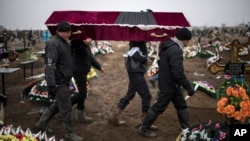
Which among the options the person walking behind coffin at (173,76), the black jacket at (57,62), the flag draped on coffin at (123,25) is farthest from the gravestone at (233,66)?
the black jacket at (57,62)

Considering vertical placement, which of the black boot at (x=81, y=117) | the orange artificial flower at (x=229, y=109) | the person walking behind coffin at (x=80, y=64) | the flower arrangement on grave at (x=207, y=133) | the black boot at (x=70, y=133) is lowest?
the black boot at (x=81, y=117)

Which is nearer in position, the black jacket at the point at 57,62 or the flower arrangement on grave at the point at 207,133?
the flower arrangement on grave at the point at 207,133

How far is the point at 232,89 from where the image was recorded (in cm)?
515

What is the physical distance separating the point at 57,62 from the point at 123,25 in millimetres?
1559

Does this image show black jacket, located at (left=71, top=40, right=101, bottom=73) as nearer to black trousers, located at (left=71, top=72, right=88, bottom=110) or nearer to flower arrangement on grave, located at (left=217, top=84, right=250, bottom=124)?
black trousers, located at (left=71, top=72, right=88, bottom=110)

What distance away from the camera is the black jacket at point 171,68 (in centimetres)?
527

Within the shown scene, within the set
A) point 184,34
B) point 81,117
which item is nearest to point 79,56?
point 81,117

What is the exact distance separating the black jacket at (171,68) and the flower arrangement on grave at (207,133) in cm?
80

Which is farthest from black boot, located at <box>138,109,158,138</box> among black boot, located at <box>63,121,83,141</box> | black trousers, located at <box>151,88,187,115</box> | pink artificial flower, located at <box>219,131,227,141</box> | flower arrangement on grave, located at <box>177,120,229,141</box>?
pink artificial flower, located at <box>219,131,227,141</box>

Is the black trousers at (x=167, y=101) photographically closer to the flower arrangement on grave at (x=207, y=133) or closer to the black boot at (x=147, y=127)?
the black boot at (x=147, y=127)

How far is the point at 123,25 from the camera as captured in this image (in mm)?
6039

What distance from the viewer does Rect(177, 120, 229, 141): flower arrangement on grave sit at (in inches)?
176

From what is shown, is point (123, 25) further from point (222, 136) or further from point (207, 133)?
point (222, 136)

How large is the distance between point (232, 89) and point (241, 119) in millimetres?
517
